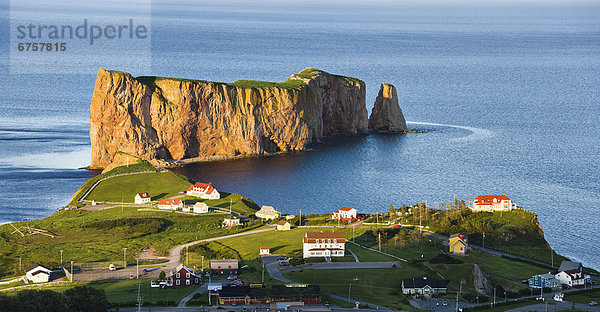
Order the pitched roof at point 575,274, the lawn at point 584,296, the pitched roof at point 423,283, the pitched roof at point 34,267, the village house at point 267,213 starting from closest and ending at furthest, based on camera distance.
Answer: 1. the lawn at point 584,296
2. the pitched roof at point 423,283
3. the pitched roof at point 34,267
4. the pitched roof at point 575,274
5. the village house at point 267,213

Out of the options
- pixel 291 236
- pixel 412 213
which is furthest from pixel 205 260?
pixel 412 213

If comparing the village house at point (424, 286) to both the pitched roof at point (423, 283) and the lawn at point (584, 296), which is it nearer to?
the pitched roof at point (423, 283)

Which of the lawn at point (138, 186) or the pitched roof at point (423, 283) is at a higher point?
the lawn at point (138, 186)

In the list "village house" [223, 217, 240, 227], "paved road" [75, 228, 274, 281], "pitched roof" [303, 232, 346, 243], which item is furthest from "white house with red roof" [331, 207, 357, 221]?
"paved road" [75, 228, 274, 281]

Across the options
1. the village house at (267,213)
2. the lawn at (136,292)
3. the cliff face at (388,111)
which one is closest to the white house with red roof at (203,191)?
the village house at (267,213)

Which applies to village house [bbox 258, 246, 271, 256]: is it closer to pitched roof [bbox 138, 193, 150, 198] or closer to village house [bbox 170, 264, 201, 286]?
village house [bbox 170, 264, 201, 286]

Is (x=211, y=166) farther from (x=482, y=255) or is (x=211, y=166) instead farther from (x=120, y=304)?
(x=120, y=304)

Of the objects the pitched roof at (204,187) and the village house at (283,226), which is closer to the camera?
the village house at (283,226)
